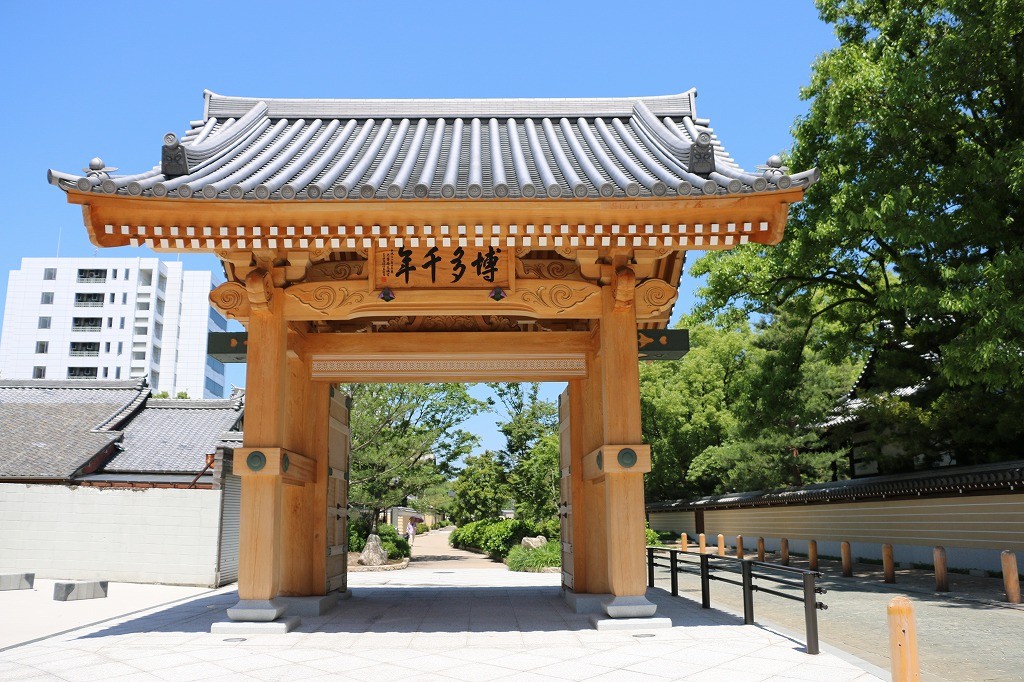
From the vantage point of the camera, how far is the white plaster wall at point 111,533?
1543 cm

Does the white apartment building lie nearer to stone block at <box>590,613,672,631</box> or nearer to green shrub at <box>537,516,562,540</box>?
green shrub at <box>537,516,562,540</box>

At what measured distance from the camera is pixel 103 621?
359 inches

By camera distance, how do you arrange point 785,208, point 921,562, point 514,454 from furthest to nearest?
point 514,454 < point 921,562 < point 785,208

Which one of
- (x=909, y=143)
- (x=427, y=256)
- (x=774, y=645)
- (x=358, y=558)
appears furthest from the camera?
(x=358, y=558)

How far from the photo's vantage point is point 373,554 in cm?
2125

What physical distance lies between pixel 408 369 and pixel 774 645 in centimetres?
549

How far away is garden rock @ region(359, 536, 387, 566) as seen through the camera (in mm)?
→ 21141

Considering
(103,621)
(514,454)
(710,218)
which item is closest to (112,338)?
(514,454)

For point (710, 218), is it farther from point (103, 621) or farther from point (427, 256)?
point (103, 621)

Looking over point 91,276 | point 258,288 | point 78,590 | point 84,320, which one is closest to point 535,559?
point 78,590

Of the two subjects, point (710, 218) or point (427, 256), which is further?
point (427, 256)

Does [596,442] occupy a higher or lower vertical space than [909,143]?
lower

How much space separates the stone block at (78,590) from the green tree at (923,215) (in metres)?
13.1

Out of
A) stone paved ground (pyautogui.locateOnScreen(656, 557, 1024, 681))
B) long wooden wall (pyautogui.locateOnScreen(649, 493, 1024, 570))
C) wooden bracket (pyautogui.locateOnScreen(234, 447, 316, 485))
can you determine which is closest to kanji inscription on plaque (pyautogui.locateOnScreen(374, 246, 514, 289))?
wooden bracket (pyautogui.locateOnScreen(234, 447, 316, 485))
